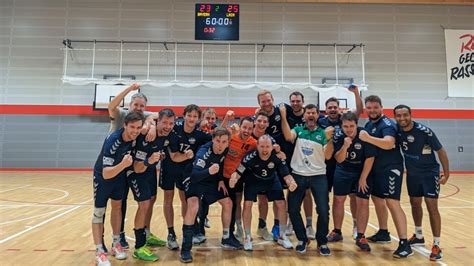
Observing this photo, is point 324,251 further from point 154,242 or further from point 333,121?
point 154,242

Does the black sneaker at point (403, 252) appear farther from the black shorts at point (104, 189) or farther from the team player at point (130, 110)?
the black shorts at point (104, 189)

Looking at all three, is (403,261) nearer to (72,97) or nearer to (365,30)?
(365,30)

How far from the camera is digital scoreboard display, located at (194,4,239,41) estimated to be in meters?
→ 13.0

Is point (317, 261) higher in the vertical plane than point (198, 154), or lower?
lower

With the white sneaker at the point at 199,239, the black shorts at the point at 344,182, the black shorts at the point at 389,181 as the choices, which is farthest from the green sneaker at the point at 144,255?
the black shorts at the point at 389,181

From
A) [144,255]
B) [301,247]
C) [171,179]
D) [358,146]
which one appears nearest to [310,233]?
[301,247]

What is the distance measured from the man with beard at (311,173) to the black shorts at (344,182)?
17.6 inches

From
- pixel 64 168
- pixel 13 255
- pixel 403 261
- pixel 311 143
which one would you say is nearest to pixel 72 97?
pixel 64 168

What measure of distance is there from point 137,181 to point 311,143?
2.41 metres

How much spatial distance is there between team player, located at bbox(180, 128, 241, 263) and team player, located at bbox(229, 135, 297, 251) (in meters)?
0.25

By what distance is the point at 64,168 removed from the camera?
1460 centimetres

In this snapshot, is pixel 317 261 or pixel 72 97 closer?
pixel 317 261

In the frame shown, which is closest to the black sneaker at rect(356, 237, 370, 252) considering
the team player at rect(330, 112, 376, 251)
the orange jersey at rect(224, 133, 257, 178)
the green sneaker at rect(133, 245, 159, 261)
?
the team player at rect(330, 112, 376, 251)

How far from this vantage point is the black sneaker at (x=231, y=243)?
426 cm
